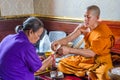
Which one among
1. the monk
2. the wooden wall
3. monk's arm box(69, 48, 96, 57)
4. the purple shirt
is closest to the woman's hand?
the monk

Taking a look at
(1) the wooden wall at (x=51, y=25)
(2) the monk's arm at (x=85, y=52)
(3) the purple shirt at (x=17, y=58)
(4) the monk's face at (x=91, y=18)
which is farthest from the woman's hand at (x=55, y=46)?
(1) the wooden wall at (x=51, y=25)

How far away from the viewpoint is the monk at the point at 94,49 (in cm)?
252

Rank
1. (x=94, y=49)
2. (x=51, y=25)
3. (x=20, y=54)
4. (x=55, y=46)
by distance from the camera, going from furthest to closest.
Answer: (x=51, y=25), (x=55, y=46), (x=94, y=49), (x=20, y=54)

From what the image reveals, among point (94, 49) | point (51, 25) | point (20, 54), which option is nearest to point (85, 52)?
point (94, 49)

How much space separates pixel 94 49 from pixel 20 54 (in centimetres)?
100

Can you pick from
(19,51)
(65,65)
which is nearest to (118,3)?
(65,65)

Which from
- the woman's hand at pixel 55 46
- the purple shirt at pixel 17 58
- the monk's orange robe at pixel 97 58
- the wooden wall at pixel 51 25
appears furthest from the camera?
the wooden wall at pixel 51 25

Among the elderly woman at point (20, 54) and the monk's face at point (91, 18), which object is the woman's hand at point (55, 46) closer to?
the monk's face at point (91, 18)

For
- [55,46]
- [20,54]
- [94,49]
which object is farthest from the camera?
[55,46]

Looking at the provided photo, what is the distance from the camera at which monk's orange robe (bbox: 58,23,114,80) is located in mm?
2514

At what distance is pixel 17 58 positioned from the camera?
186 cm

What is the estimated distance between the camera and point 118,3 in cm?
300

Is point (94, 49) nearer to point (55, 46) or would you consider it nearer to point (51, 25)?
point (55, 46)

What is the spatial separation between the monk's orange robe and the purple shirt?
859 mm
